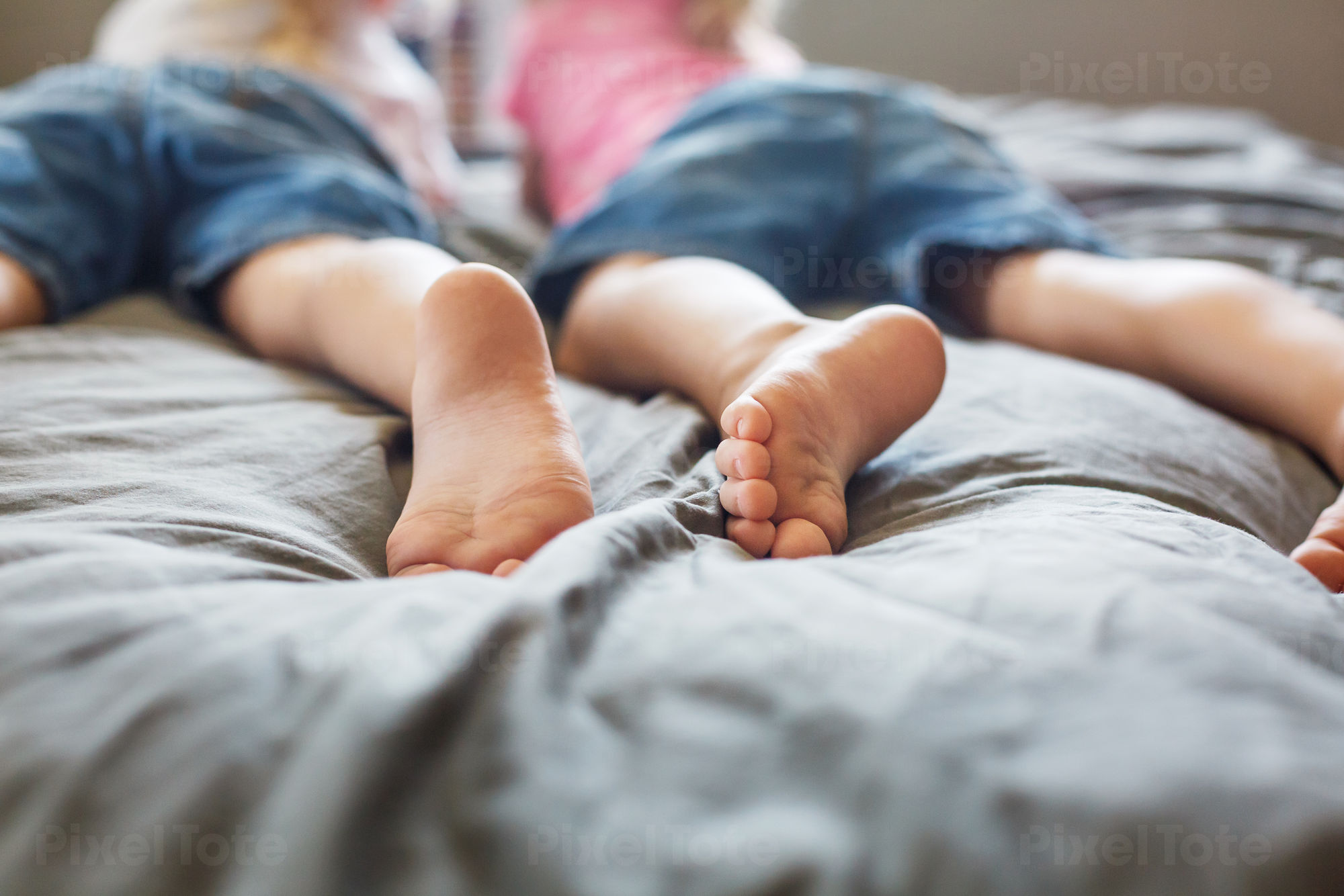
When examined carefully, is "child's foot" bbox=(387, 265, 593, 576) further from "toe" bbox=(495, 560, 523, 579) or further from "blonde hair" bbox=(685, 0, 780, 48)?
"blonde hair" bbox=(685, 0, 780, 48)

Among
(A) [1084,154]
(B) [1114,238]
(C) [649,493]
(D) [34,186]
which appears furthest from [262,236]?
(A) [1084,154]

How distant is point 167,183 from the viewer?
2.78 ft

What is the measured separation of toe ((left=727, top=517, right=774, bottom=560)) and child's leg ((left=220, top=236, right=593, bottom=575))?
0.08 metres

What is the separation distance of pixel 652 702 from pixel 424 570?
18 cm

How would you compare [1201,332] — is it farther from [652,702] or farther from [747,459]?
[652,702]

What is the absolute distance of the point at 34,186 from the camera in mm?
764

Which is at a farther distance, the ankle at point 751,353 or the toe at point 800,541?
the ankle at point 751,353

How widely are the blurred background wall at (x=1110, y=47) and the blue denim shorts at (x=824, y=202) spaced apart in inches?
53.3

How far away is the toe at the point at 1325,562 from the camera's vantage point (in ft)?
1.60

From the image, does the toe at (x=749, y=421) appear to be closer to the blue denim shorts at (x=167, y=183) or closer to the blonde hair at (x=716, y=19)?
the blue denim shorts at (x=167, y=183)

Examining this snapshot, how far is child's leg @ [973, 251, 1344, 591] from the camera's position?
0.63 m

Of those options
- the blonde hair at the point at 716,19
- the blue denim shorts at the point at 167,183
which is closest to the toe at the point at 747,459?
the blue denim shorts at the point at 167,183

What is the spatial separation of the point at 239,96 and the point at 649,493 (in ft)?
2.21

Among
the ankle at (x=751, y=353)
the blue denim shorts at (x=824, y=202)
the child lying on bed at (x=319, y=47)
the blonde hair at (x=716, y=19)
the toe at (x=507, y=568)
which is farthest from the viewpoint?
the blonde hair at (x=716, y=19)
